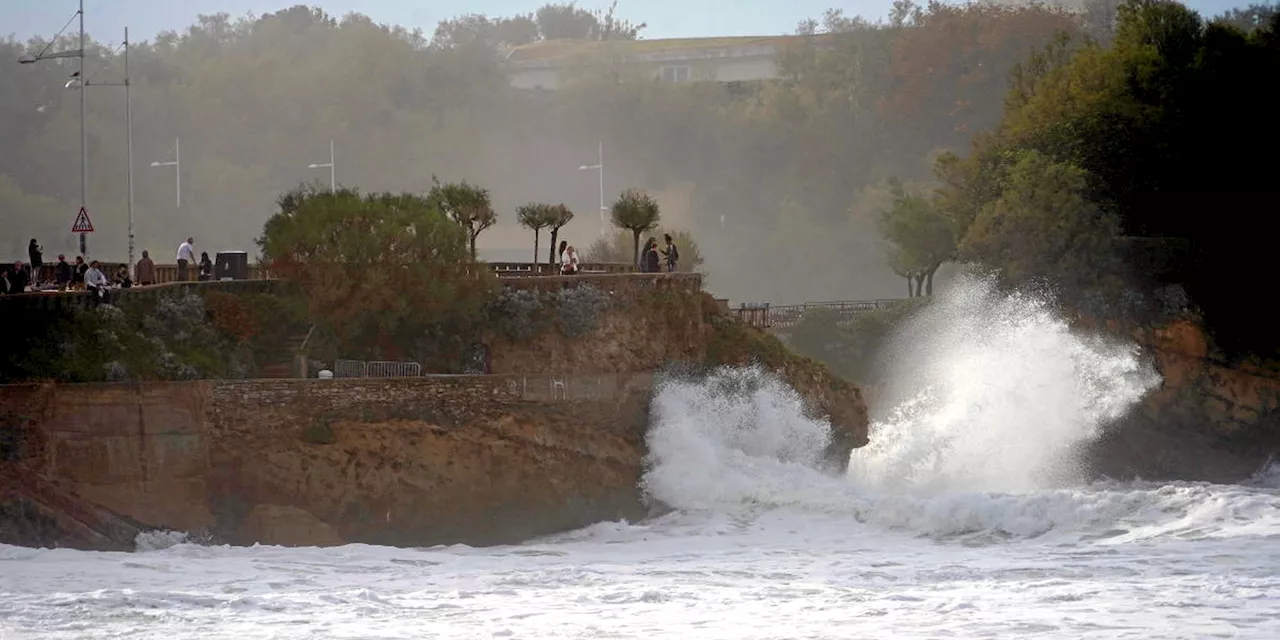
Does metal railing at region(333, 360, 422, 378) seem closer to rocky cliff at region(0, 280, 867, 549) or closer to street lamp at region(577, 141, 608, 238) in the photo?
rocky cliff at region(0, 280, 867, 549)

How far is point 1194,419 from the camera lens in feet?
196

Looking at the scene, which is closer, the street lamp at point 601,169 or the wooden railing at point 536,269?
the wooden railing at point 536,269

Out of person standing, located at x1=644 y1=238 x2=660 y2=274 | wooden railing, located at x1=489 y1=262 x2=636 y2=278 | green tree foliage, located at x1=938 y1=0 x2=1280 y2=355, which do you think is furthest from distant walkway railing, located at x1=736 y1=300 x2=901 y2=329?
person standing, located at x1=644 y1=238 x2=660 y2=274

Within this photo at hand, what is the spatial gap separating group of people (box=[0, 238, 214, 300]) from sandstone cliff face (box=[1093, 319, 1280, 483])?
1011 inches

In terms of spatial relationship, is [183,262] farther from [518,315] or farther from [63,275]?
[518,315]

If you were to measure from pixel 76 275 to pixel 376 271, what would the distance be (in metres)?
6.96

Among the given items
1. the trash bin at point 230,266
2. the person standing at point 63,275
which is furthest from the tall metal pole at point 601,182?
the person standing at point 63,275

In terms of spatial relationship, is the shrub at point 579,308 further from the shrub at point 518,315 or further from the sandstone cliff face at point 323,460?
the sandstone cliff face at point 323,460

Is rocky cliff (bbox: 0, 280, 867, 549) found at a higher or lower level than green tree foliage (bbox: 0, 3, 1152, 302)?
lower

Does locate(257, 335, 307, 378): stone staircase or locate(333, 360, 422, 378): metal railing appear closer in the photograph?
locate(333, 360, 422, 378): metal railing

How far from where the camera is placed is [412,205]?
4681 centimetres

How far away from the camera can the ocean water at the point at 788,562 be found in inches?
1176

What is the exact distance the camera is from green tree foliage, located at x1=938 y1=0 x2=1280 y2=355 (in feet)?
206

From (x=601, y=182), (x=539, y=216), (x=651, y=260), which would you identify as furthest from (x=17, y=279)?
(x=601, y=182)
